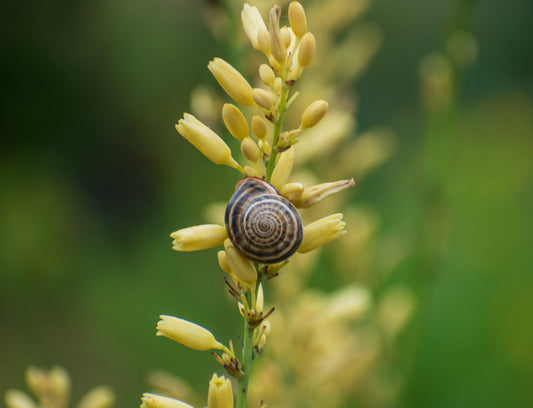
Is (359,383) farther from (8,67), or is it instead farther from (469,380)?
(8,67)

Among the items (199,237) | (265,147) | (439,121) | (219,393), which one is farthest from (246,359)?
(439,121)

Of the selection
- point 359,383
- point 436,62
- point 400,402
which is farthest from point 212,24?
point 400,402

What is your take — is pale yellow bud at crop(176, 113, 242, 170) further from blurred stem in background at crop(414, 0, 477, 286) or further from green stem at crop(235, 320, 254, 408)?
blurred stem in background at crop(414, 0, 477, 286)

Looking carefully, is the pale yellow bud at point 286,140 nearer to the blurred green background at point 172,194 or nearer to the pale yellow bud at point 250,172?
the pale yellow bud at point 250,172

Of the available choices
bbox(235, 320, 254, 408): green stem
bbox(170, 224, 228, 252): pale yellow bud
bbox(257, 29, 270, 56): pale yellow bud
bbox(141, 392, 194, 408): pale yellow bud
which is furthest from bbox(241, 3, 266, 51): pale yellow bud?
bbox(141, 392, 194, 408): pale yellow bud

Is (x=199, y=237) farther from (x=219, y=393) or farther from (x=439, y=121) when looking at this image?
(x=439, y=121)

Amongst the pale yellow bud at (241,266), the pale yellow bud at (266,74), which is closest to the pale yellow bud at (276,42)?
the pale yellow bud at (266,74)
